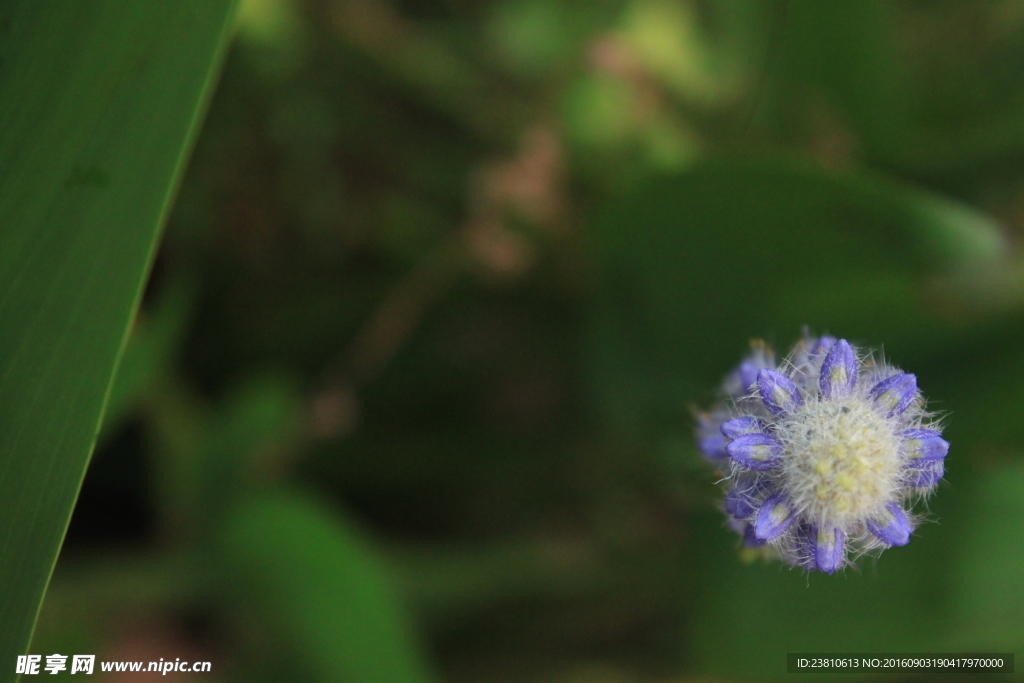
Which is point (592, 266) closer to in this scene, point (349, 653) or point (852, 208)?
point (852, 208)

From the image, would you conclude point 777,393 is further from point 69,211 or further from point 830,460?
point 69,211

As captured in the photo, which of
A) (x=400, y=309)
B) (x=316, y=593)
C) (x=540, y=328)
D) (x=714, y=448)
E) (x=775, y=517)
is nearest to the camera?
(x=775, y=517)

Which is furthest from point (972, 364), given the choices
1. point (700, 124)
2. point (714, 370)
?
point (700, 124)

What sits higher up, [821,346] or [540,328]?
[540,328]

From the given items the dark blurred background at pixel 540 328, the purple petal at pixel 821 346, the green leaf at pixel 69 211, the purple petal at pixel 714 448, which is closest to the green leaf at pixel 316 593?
the dark blurred background at pixel 540 328

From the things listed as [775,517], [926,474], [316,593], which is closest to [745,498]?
[775,517]

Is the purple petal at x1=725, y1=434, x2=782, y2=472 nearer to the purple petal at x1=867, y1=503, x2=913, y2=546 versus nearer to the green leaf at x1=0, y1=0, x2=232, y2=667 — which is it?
the purple petal at x1=867, y1=503, x2=913, y2=546

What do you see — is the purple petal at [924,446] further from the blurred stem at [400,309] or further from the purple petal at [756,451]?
the blurred stem at [400,309]
